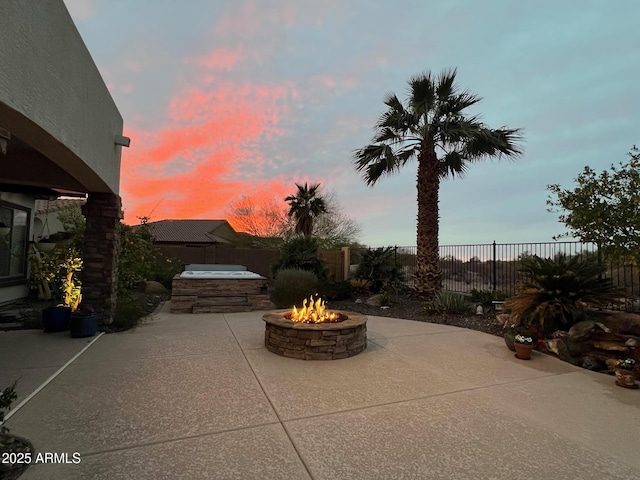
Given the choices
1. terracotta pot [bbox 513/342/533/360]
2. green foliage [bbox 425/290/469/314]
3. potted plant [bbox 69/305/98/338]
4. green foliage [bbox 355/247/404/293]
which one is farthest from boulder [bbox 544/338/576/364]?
potted plant [bbox 69/305/98/338]

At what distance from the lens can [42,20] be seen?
2752 mm

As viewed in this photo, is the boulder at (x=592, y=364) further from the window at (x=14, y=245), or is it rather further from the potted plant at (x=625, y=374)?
the window at (x=14, y=245)

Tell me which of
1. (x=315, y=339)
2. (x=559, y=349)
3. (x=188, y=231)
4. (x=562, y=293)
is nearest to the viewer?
(x=315, y=339)

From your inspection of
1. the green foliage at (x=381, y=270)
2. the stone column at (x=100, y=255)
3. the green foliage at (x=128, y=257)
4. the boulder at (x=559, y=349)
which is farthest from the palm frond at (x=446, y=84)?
the green foliage at (x=128, y=257)

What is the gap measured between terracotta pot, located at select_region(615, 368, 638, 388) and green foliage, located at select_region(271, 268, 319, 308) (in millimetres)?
6744

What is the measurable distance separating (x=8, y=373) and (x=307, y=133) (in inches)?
472

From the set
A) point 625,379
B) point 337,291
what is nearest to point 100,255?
point 337,291

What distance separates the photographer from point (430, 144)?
9625 mm

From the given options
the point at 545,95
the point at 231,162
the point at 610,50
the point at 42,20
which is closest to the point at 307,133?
the point at 231,162

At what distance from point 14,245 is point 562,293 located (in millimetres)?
12832

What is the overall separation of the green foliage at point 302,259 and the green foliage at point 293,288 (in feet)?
3.67

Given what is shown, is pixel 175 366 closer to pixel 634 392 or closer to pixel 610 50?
pixel 634 392

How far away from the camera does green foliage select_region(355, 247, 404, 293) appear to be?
440 inches

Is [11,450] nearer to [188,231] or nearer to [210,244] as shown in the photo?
[210,244]
